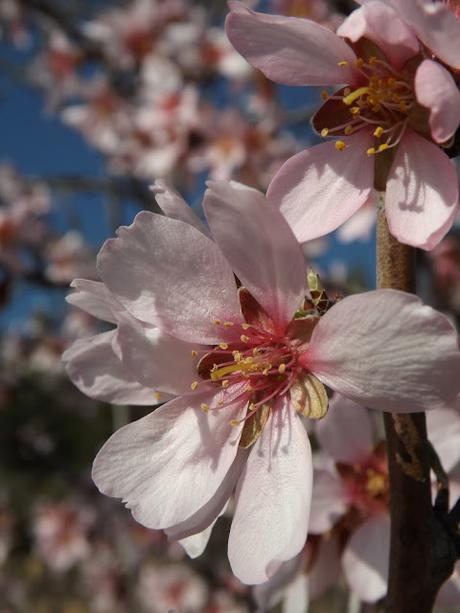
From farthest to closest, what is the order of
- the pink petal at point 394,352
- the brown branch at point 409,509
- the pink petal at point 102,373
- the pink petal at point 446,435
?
the pink petal at point 446,435 → the pink petal at point 102,373 → the brown branch at point 409,509 → the pink petal at point 394,352

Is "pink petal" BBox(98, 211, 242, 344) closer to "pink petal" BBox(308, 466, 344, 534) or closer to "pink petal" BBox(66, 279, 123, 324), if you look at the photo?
"pink petal" BBox(66, 279, 123, 324)

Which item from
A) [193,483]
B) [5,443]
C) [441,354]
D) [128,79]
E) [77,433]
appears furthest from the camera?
[77,433]

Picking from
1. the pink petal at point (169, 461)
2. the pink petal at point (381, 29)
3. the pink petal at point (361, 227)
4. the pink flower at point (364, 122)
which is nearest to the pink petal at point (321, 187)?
the pink flower at point (364, 122)

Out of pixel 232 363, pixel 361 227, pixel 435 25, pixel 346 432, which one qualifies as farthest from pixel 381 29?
pixel 361 227

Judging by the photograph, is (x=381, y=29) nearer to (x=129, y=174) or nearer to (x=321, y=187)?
(x=321, y=187)

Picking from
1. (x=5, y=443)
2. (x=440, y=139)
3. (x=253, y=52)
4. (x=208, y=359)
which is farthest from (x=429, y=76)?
(x=5, y=443)

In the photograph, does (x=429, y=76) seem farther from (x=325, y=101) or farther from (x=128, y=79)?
(x=128, y=79)

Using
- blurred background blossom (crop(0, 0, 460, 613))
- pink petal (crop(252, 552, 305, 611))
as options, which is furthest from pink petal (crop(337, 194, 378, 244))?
pink petal (crop(252, 552, 305, 611))

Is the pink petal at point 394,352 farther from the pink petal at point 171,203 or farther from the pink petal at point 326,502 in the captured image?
the pink petal at point 326,502
